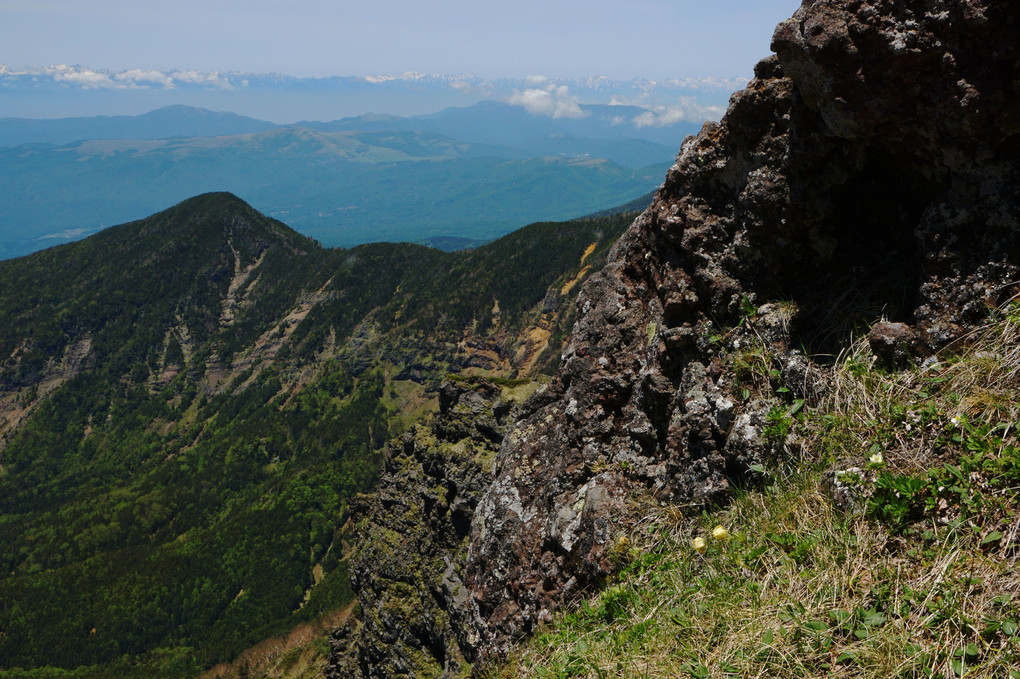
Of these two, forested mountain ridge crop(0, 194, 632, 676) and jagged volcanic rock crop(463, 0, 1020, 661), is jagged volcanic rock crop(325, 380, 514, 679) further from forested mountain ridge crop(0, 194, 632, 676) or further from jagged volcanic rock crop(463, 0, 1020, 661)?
forested mountain ridge crop(0, 194, 632, 676)

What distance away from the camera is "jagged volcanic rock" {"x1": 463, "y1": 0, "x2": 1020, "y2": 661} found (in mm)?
5031

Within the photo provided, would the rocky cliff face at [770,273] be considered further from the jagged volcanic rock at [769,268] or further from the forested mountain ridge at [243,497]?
the forested mountain ridge at [243,497]

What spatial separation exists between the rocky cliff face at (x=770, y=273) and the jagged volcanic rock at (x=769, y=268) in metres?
0.02

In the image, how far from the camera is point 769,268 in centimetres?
672

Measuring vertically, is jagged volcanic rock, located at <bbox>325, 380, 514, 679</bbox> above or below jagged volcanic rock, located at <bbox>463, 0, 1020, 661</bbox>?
below

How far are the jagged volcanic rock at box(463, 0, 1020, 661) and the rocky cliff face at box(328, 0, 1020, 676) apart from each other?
0.02 m

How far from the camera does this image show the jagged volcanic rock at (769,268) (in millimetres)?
5031

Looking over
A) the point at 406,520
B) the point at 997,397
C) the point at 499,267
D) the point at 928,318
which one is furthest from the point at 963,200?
the point at 499,267

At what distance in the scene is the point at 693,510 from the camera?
6180mm

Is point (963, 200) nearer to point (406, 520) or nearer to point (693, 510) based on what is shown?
point (693, 510)

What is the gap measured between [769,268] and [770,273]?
0.06 meters

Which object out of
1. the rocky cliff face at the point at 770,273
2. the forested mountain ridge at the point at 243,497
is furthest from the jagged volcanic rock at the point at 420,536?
the forested mountain ridge at the point at 243,497

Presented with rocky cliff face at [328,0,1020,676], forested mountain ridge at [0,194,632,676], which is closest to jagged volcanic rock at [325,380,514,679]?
rocky cliff face at [328,0,1020,676]

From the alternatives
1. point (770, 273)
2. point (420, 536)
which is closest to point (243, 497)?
point (420, 536)
